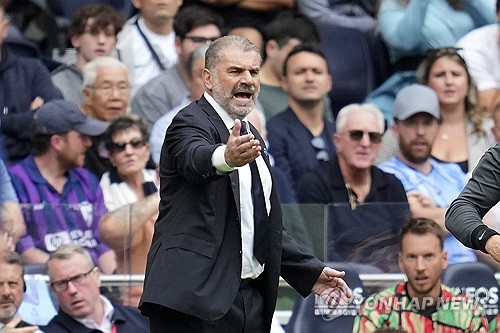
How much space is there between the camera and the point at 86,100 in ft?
31.1

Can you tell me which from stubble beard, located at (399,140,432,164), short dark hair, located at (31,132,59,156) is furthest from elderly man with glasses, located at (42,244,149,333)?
stubble beard, located at (399,140,432,164)

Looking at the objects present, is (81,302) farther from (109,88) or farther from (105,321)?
(109,88)

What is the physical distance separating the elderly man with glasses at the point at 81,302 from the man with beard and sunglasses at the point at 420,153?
190cm

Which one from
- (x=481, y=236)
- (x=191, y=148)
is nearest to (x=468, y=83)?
(x=481, y=236)

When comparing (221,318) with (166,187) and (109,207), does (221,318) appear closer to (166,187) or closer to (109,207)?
(166,187)

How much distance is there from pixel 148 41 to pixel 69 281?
2930mm

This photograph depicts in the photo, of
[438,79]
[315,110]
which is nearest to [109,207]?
[315,110]

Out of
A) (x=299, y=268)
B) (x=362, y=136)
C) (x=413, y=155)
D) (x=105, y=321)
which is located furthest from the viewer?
(x=413, y=155)

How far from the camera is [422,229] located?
783 cm

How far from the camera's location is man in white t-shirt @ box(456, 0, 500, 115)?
1038 cm

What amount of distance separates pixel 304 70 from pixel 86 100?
1567 mm

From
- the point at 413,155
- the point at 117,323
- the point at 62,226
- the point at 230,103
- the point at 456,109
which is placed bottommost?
the point at 117,323

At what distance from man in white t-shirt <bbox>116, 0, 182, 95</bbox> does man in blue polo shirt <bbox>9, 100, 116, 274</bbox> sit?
111 centimetres

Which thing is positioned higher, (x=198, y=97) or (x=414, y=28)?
(x=414, y=28)
